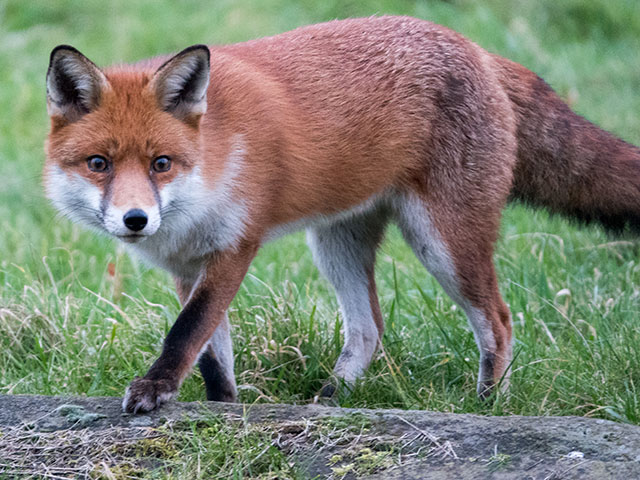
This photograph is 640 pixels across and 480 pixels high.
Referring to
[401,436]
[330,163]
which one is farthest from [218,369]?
[401,436]

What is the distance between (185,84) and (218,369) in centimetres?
137

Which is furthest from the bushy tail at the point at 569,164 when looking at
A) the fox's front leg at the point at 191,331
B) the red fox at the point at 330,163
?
the fox's front leg at the point at 191,331

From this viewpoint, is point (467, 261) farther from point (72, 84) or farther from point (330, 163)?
point (72, 84)

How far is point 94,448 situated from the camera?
3.24 m

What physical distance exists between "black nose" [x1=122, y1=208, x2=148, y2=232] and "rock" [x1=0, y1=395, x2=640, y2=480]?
74 cm

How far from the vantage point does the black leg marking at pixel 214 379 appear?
4.27 m

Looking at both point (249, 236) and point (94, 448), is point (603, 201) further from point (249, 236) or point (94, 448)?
point (94, 448)

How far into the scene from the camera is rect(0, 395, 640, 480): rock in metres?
2.99

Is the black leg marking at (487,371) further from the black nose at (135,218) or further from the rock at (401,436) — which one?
the black nose at (135,218)

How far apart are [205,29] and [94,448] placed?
8511 mm

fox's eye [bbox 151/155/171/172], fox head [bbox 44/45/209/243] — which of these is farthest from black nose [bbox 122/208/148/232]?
fox's eye [bbox 151/155/171/172]

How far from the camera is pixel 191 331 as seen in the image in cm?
384

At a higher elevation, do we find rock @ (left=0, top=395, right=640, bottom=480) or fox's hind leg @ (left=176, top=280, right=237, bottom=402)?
rock @ (left=0, top=395, right=640, bottom=480)

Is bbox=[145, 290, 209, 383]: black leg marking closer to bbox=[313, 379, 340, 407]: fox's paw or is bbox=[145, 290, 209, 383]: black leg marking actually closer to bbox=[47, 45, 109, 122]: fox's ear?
bbox=[313, 379, 340, 407]: fox's paw
